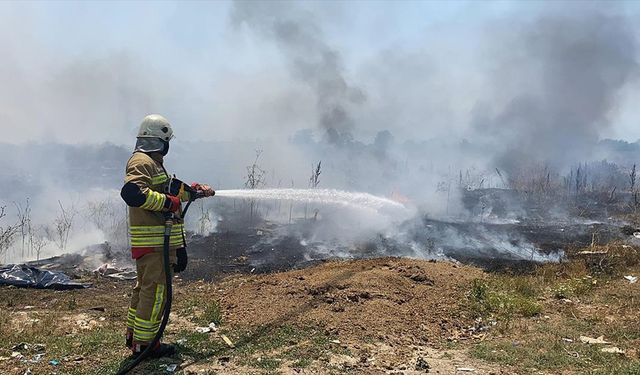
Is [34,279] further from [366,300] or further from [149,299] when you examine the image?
[366,300]

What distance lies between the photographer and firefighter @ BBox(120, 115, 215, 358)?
418 cm

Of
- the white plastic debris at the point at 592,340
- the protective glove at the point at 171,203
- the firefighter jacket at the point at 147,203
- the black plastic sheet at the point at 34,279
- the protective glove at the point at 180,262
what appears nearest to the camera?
the firefighter jacket at the point at 147,203

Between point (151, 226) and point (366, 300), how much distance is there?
3195 millimetres

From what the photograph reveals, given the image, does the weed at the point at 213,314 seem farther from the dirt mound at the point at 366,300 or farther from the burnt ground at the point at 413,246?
the burnt ground at the point at 413,246

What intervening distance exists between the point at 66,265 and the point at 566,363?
10.6 meters

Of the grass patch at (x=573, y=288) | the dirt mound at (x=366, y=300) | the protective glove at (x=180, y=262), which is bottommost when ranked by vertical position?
the dirt mound at (x=366, y=300)

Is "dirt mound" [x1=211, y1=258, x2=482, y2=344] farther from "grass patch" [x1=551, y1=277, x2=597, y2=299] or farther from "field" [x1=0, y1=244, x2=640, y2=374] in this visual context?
"grass patch" [x1=551, y1=277, x2=597, y2=299]

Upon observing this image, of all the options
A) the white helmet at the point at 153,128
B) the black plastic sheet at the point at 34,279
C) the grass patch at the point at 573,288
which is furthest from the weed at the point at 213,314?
the grass patch at the point at 573,288

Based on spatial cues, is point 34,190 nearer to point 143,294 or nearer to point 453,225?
point 453,225

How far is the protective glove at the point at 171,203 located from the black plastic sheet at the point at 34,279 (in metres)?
5.46

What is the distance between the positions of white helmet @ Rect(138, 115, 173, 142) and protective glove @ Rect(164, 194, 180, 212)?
65 centimetres

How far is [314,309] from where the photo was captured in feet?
19.4

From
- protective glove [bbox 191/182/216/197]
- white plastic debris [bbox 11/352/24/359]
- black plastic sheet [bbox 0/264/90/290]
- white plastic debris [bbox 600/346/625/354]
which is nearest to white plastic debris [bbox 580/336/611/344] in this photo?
white plastic debris [bbox 600/346/625/354]

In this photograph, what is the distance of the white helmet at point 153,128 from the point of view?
4.45 metres
